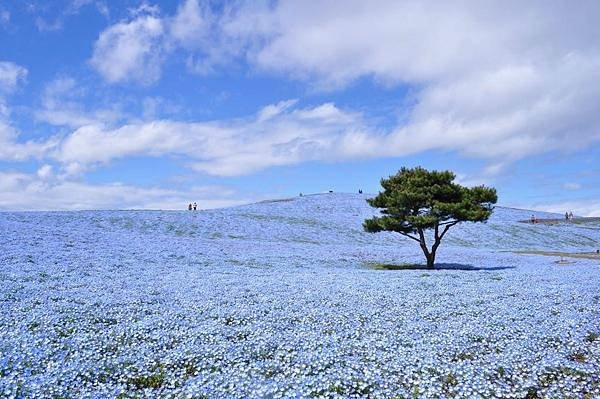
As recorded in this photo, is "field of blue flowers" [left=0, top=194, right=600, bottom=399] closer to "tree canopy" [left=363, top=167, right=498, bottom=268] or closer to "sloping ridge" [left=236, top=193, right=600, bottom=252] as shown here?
"tree canopy" [left=363, top=167, right=498, bottom=268]

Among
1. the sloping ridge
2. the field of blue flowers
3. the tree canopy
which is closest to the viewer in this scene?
the field of blue flowers

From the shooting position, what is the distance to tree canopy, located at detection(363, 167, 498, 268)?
2991 centimetres

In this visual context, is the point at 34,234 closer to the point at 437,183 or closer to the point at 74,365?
the point at 74,365

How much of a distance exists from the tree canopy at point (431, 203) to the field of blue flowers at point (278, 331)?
246 inches

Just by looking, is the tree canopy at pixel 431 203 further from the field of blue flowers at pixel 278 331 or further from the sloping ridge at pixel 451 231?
the sloping ridge at pixel 451 231

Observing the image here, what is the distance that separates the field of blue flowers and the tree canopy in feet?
20.5

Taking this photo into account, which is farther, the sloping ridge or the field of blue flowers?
the sloping ridge

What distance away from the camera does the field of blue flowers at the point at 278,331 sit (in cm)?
851

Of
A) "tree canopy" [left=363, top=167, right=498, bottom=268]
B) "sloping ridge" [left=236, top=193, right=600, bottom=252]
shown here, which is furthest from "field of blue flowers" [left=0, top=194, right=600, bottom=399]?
"sloping ridge" [left=236, top=193, right=600, bottom=252]

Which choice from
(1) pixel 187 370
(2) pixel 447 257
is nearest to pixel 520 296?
(1) pixel 187 370

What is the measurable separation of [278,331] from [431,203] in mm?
21381

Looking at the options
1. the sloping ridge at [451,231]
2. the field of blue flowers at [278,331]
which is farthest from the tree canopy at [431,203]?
the sloping ridge at [451,231]

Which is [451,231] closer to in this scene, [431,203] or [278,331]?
[431,203]

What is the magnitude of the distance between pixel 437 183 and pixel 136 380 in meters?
26.6
